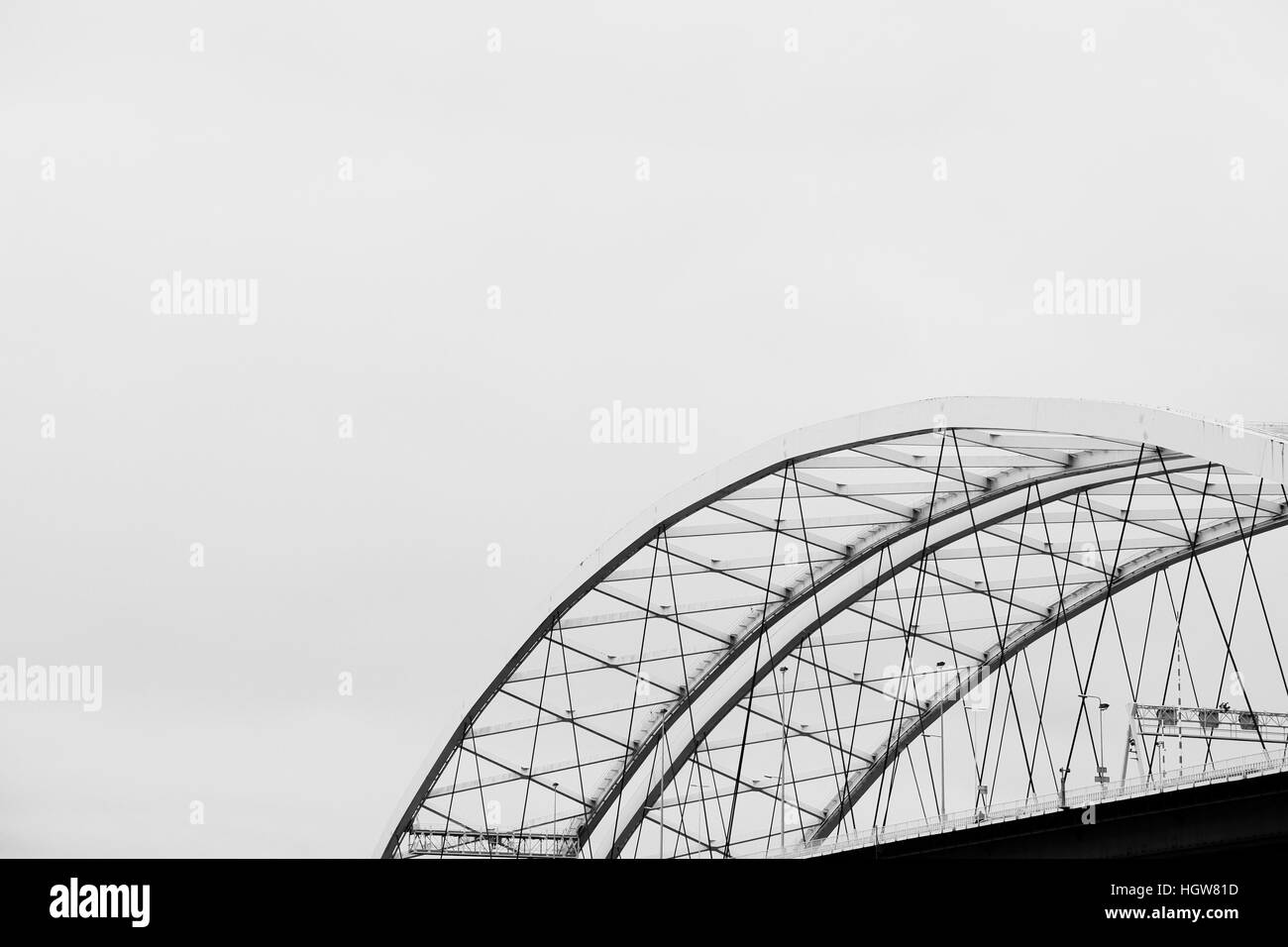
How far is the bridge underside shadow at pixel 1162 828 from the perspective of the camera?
26.9 meters

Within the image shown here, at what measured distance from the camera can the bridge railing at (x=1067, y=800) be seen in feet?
90.6

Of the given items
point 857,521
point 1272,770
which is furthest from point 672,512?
point 1272,770

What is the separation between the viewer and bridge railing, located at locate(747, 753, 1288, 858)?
27609mm

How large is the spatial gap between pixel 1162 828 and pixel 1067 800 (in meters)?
2.91

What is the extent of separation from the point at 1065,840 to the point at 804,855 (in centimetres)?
1433

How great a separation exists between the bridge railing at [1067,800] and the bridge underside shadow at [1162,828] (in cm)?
24

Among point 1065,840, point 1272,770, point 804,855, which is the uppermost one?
point 1272,770

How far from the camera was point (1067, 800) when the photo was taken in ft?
104

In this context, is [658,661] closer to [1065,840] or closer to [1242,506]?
[1242,506]

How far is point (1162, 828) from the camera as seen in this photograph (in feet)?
95.1

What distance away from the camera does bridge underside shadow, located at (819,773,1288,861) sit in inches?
1059

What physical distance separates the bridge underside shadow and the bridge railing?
0.24m
